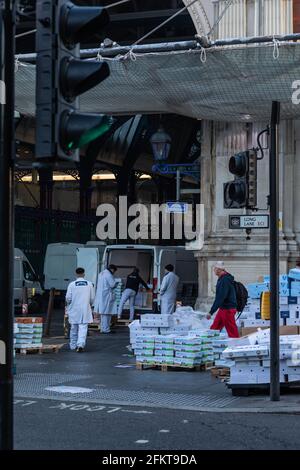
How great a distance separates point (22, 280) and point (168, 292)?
9.87 meters

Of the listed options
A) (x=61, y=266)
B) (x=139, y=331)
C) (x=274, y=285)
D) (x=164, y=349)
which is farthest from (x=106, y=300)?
(x=274, y=285)

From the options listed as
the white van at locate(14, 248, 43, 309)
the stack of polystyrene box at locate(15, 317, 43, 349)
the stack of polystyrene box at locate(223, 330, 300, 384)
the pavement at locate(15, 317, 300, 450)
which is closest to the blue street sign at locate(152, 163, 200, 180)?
the white van at locate(14, 248, 43, 309)

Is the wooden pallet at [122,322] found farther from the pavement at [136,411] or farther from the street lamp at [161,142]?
the pavement at [136,411]

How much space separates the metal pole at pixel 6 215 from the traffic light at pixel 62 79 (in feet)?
0.90

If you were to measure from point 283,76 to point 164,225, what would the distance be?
1981cm

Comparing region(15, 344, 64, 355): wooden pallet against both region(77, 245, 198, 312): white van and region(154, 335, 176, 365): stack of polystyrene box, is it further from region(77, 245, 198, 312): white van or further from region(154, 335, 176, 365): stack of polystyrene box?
region(77, 245, 198, 312): white van

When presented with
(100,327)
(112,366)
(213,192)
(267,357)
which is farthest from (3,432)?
(100,327)

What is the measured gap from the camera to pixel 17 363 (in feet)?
51.8

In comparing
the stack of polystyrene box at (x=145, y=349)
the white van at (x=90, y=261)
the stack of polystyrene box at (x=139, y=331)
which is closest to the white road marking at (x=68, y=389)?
the stack of polystyrene box at (x=145, y=349)

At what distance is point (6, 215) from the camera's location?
5875 mm

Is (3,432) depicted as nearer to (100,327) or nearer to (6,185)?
(6,185)

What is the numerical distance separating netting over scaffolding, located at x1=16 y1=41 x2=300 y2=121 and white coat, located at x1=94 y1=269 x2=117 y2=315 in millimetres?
5306

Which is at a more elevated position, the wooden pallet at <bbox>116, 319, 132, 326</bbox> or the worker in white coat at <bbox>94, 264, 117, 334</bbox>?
the worker in white coat at <bbox>94, 264, 117, 334</bbox>

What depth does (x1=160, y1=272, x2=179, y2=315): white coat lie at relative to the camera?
73.4ft
